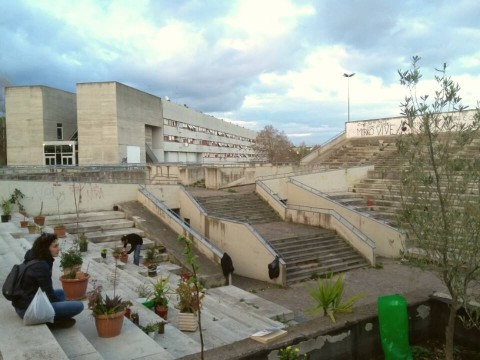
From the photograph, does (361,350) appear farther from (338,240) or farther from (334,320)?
(338,240)

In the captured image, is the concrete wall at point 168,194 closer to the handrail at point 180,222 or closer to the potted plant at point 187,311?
the handrail at point 180,222

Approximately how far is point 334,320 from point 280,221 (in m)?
14.6

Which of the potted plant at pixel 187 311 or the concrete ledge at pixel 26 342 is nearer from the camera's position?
the concrete ledge at pixel 26 342

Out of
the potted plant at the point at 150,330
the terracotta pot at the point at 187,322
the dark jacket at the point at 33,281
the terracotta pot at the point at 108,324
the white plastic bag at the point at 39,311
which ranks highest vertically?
the dark jacket at the point at 33,281

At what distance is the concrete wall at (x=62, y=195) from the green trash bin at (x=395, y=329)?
52.2 ft

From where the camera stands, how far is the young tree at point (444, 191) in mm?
4016

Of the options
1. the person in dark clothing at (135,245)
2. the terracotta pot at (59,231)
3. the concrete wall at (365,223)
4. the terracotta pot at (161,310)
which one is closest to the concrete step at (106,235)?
the terracotta pot at (59,231)

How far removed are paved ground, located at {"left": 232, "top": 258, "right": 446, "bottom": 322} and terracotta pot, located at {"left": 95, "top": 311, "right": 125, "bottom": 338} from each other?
6774mm

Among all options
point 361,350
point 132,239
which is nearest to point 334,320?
point 361,350

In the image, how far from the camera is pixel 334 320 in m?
4.59

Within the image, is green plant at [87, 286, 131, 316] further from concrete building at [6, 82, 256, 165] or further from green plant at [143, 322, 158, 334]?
concrete building at [6, 82, 256, 165]

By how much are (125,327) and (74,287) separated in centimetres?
144

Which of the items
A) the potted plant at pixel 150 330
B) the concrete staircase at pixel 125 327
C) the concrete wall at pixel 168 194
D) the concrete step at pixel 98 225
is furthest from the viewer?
the concrete wall at pixel 168 194

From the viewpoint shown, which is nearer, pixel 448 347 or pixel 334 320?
pixel 448 347
